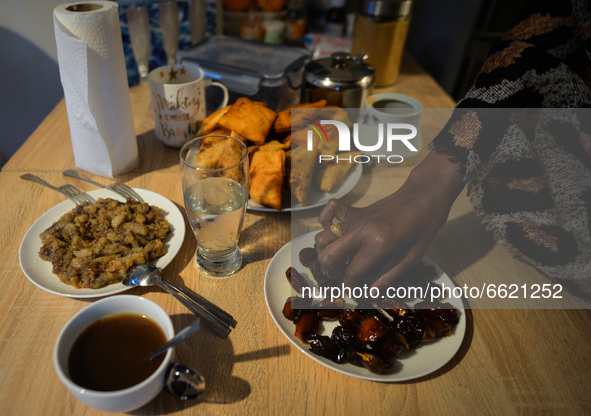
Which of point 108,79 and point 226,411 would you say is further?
point 108,79

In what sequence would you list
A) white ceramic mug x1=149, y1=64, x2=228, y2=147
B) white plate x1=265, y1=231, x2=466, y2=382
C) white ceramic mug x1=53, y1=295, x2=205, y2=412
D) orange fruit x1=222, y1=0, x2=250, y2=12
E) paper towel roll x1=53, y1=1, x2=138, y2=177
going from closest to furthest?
white ceramic mug x1=53, y1=295, x2=205, y2=412
white plate x1=265, y1=231, x2=466, y2=382
paper towel roll x1=53, y1=1, x2=138, y2=177
white ceramic mug x1=149, y1=64, x2=228, y2=147
orange fruit x1=222, y1=0, x2=250, y2=12

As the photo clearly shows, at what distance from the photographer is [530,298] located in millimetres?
770

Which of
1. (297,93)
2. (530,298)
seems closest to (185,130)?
(297,93)

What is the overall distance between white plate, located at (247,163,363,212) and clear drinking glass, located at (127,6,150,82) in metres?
0.86

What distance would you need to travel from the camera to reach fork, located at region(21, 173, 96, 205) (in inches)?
34.6

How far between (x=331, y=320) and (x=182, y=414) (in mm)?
267

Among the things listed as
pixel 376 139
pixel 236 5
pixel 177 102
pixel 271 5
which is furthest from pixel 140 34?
pixel 376 139

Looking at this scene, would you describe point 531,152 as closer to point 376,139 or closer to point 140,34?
point 376,139

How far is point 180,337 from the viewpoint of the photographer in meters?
0.51

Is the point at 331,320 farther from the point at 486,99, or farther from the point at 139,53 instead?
the point at 139,53

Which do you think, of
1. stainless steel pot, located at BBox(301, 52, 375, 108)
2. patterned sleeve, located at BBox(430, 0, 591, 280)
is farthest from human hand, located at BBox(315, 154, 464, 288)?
stainless steel pot, located at BBox(301, 52, 375, 108)

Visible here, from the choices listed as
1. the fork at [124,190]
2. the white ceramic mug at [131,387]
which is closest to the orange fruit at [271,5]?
the fork at [124,190]

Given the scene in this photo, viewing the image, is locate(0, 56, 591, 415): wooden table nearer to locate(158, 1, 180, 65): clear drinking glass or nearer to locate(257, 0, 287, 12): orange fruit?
locate(158, 1, 180, 65): clear drinking glass

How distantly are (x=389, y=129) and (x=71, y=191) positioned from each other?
83 centimetres
